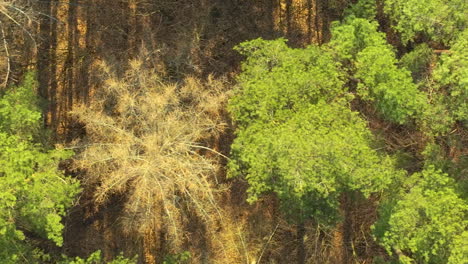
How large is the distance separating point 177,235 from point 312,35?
26.7 ft

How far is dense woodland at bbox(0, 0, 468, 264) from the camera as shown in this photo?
43.0ft

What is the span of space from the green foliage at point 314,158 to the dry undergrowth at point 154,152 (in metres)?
2.09

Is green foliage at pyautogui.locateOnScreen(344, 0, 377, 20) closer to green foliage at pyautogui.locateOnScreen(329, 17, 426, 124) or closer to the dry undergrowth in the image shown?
green foliage at pyautogui.locateOnScreen(329, 17, 426, 124)

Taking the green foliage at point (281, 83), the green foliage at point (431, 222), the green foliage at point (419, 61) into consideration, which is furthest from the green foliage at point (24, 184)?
the green foliage at point (419, 61)

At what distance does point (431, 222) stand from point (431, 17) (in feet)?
17.7

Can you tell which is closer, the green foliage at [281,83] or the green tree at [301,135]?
the green tree at [301,135]

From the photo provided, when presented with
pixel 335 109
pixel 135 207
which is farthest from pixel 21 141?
pixel 335 109

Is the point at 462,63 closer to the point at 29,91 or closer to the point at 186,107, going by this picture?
the point at 186,107

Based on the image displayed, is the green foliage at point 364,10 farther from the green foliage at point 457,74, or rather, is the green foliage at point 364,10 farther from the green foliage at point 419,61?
the green foliage at point 457,74

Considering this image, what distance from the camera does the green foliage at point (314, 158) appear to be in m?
12.8

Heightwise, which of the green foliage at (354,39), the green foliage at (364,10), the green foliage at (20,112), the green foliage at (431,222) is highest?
the green foliage at (364,10)

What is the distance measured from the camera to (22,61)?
17.1 metres

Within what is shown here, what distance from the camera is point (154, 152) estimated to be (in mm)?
15125

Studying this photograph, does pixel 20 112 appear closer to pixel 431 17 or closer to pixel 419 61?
pixel 419 61
